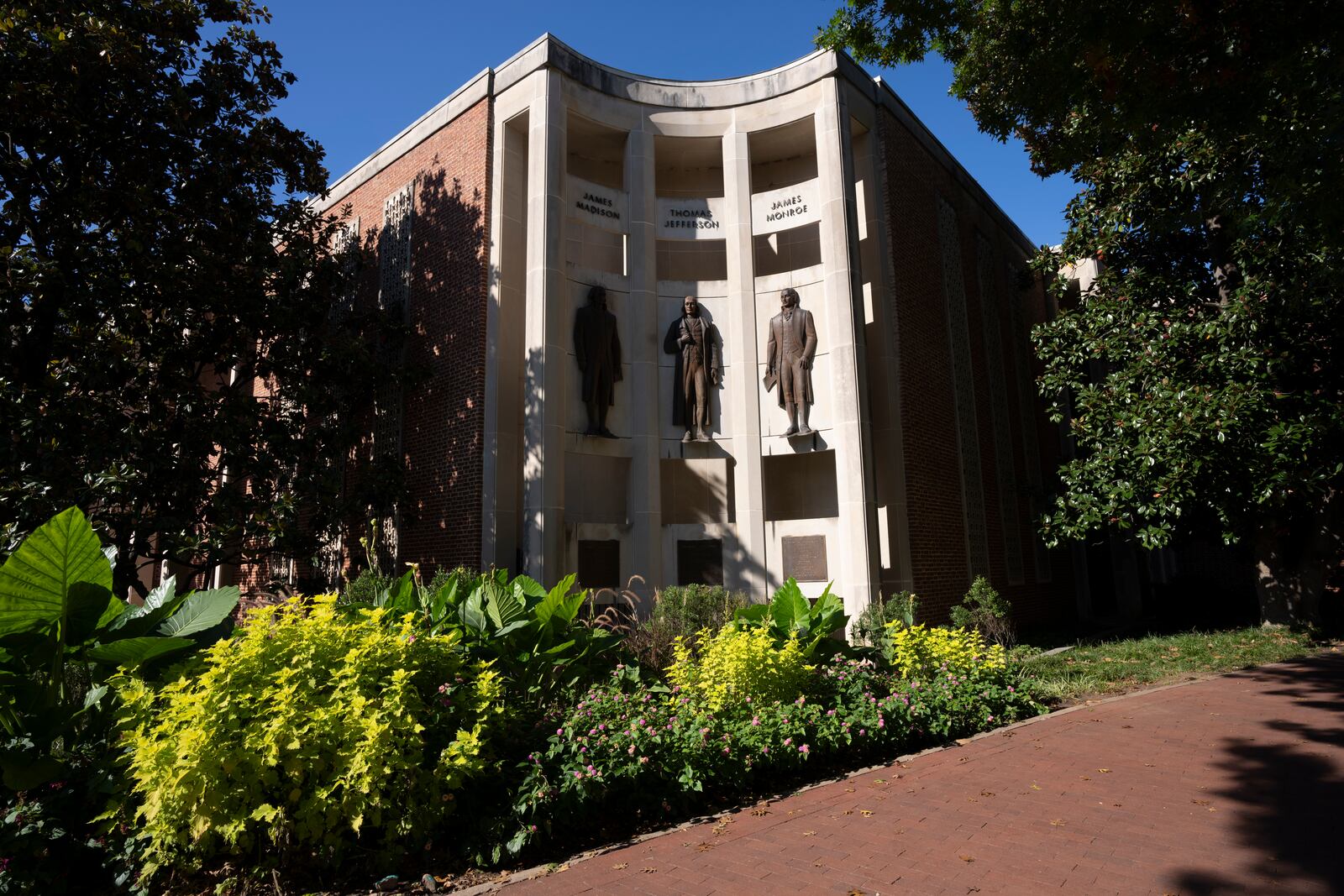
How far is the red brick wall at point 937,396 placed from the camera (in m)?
14.7

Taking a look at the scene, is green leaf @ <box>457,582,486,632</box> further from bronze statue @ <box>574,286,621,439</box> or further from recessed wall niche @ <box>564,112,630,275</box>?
recessed wall niche @ <box>564,112,630,275</box>

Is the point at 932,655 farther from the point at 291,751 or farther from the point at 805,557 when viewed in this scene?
the point at 291,751

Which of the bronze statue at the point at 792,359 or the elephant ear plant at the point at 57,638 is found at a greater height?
the bronze statue at the point at 792,359

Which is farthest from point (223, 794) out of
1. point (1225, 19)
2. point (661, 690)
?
point (1225, 19)

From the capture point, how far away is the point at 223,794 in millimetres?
3830

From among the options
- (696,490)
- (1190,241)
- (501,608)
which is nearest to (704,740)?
(501,608)

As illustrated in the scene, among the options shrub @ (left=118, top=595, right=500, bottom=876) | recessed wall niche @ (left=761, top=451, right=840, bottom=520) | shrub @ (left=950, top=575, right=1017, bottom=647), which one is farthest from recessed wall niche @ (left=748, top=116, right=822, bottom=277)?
shrub @ (left=118, top=595, right=500, bottom=876)

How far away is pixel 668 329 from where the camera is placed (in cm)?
1514

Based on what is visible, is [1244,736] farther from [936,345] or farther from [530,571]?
[936,345]

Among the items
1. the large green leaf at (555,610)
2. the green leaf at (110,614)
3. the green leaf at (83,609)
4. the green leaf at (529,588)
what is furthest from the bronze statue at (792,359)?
the green leaf at (83,609)

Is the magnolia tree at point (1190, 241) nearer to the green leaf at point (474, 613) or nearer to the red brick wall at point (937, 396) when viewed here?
the red brick wall at point (937, 396)

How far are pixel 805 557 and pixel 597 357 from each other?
531 centimetres

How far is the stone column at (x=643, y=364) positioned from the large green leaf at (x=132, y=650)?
9673mm

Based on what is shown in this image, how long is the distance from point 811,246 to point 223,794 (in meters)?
14.9
